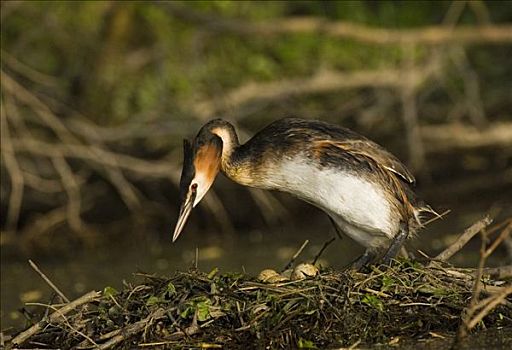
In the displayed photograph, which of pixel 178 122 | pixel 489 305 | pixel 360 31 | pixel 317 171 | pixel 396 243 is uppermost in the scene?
pixel 360 31

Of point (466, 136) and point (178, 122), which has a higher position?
point (178, 122)

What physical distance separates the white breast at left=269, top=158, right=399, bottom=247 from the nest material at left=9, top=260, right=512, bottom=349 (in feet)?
1.61

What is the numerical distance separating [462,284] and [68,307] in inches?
93.5

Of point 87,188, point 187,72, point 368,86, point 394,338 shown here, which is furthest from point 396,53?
point 394,338

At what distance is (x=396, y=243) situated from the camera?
8.12 meters

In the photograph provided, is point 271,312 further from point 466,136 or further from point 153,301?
point 466,136

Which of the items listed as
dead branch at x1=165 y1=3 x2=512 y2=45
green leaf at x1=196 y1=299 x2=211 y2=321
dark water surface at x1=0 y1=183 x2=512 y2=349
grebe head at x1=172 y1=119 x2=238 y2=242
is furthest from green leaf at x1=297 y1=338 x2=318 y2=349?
dead branch at x1=165 y1=3 x2=512 y2=45

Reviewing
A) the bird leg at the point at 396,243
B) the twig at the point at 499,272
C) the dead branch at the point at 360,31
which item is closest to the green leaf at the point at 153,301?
the bird leg at the point at 396,243

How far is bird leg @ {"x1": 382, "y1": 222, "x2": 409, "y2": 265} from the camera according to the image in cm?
802

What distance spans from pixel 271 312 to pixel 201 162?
1.25 metres

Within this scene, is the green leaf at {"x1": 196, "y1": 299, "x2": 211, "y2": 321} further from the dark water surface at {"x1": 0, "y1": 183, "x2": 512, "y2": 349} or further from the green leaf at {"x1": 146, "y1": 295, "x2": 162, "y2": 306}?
the dark water surface at {"x1": 0, "y1": 183, "x2": 512, "y2": 349}

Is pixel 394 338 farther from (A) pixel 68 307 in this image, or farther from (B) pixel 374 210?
(A) pixel 68 307

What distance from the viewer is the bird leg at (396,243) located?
8016 mm

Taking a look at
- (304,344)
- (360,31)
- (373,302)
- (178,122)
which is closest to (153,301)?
(304,344)
